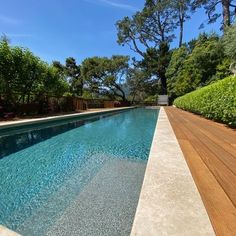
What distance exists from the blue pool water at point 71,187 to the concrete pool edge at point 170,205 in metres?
0.38

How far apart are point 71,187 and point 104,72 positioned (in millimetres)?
28748

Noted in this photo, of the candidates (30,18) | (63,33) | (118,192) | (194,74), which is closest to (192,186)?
(118,192)

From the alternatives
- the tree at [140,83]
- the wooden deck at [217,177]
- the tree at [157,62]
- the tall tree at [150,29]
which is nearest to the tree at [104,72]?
the tree at [140,83]

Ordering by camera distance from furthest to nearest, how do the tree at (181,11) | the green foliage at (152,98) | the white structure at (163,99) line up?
the green foliage at (152,98) < the white structure at (163,99) < the tree at (181,11)

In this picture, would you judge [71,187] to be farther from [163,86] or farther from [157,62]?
[163,86]

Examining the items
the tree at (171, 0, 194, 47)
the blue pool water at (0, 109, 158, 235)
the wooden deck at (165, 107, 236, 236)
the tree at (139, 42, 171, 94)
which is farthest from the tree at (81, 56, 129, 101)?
the wooden deck at (165, 107, 236, 236)

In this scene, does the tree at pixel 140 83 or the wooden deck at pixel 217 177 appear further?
the tree at pixel 140 83

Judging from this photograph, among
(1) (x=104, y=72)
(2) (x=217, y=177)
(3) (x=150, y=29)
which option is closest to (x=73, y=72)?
(1) (x=104, y=72)

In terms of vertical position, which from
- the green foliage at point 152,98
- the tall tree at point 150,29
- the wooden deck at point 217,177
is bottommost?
the green foliage at point 152,98

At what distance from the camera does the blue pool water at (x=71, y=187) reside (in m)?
2.19

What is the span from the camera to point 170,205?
1799 mm

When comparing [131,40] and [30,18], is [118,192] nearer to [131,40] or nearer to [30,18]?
[30,18]

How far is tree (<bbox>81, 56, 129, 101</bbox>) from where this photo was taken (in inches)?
1199

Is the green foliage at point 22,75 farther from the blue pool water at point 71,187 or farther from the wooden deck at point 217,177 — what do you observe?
the wooden deck at point 217,177
